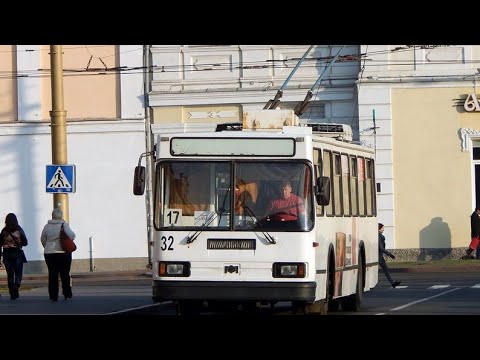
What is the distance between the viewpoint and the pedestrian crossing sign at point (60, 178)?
92.8ft

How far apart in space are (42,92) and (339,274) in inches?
918

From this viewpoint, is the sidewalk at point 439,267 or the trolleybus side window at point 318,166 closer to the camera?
the trolleybus side window at point 318,166

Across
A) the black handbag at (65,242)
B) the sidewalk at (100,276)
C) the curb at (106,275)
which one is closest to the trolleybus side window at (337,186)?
the black handbag at (65,242)

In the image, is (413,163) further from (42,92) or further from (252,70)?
(42,92)

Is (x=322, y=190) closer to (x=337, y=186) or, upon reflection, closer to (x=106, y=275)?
(x=337, y=186)

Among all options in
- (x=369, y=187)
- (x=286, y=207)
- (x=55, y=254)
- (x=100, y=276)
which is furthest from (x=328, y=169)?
(x=100, y=276)

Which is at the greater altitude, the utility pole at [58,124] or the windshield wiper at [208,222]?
the utility pole at [58,124]

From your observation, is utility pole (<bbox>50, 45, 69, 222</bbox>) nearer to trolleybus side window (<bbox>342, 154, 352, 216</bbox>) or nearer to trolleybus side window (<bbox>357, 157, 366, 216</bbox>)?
trolleybus side window (<bbox>357, 157, 366, 216</bbox>)

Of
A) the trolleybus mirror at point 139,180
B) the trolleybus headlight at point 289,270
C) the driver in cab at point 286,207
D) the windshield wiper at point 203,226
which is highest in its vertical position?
the trolleybus mirror at point 139,180

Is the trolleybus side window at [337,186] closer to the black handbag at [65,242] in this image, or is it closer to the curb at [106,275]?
the black handbag at [65,242]

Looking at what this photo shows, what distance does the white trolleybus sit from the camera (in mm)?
18281

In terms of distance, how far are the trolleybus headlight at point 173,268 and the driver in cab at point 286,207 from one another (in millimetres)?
1283

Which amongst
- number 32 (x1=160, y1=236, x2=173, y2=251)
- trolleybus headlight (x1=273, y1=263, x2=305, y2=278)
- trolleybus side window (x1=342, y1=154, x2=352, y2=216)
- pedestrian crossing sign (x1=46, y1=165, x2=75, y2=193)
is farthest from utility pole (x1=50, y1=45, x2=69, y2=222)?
trolleybus headlight (x1=273, y1=263, x2=305, y2=278)

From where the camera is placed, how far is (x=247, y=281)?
18.2 m
